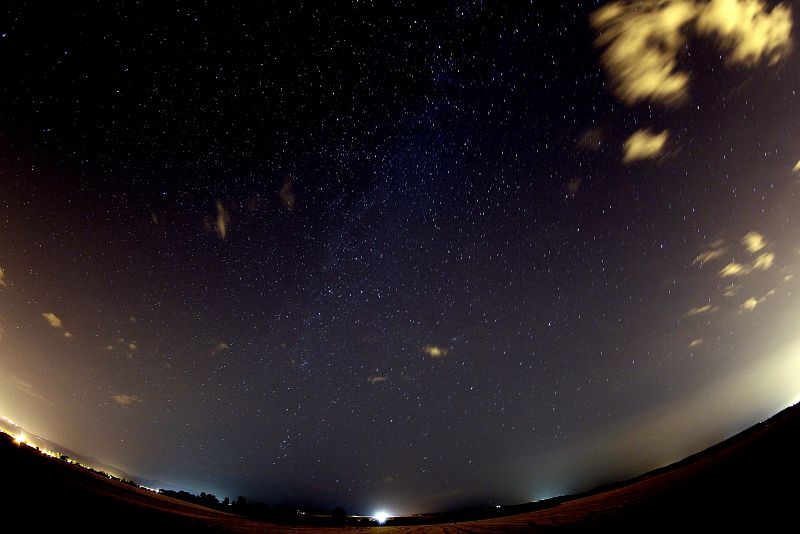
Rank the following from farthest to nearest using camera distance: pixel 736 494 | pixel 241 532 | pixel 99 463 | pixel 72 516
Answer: pixel 99 463, pixel 241 532, pixel 736 494, pixel 72 516

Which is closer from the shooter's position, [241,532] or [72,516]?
[72,516]

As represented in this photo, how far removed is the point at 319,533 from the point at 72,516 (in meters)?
2.48

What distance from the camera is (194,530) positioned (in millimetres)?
2080

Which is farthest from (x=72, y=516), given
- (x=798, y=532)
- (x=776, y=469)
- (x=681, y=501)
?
(x=776, y=469)

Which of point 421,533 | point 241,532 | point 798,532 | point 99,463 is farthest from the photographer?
point 99,463

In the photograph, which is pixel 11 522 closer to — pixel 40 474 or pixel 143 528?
pixel 143 528

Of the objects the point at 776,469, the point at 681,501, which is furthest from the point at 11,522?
the point at 776,469

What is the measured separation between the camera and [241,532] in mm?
2340

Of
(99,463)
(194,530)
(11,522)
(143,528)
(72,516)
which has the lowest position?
(99,463)

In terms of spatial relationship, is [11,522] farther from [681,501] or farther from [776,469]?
[776,469]

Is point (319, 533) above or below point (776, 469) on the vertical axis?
below

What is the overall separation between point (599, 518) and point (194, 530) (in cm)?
294

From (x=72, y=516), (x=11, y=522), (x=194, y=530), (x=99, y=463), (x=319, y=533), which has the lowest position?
(x=99, y=463)

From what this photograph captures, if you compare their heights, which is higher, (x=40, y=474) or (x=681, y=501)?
(x=40, y=474)
